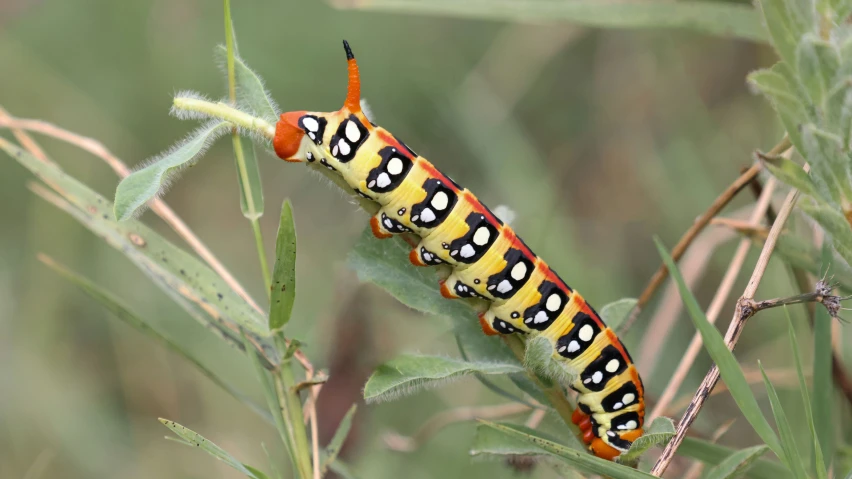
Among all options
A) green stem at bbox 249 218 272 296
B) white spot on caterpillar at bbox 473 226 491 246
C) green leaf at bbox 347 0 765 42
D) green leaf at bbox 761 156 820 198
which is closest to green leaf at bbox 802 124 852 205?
green leaf at bbox 761 156 820 198

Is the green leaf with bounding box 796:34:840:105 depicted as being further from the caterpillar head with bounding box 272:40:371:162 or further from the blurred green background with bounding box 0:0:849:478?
the blurred green background with bounding box 0:0:849:478

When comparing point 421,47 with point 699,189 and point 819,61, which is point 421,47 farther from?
point 819,61

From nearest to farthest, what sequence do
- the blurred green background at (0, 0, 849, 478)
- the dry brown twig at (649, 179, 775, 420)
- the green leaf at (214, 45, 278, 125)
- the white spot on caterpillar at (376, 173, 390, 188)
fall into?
the green leaf at (214, 45, 278, 125), the white spot on caterpillar at (376, 173, 390, 188), the dry brown twig at (649, 179, 775, 420), the blurred green background at (0, 0, 849, 478)

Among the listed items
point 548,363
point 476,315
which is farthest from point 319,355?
point 548,363

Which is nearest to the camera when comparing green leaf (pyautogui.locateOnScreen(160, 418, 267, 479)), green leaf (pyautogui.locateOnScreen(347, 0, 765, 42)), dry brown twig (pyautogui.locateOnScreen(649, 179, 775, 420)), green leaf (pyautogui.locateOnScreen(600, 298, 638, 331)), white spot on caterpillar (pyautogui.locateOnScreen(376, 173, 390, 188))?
green leaf (pyautogui.locateOnScreen(160, 418, 267, 479))

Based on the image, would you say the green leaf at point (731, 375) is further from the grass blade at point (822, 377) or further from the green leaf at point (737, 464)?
the grass blade at point (822, 377)

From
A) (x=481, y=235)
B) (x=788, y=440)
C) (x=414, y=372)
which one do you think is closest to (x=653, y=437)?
(x=788, y=440)

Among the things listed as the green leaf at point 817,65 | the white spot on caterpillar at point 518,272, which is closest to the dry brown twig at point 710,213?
the white spot on caterpillar at point 518,272
